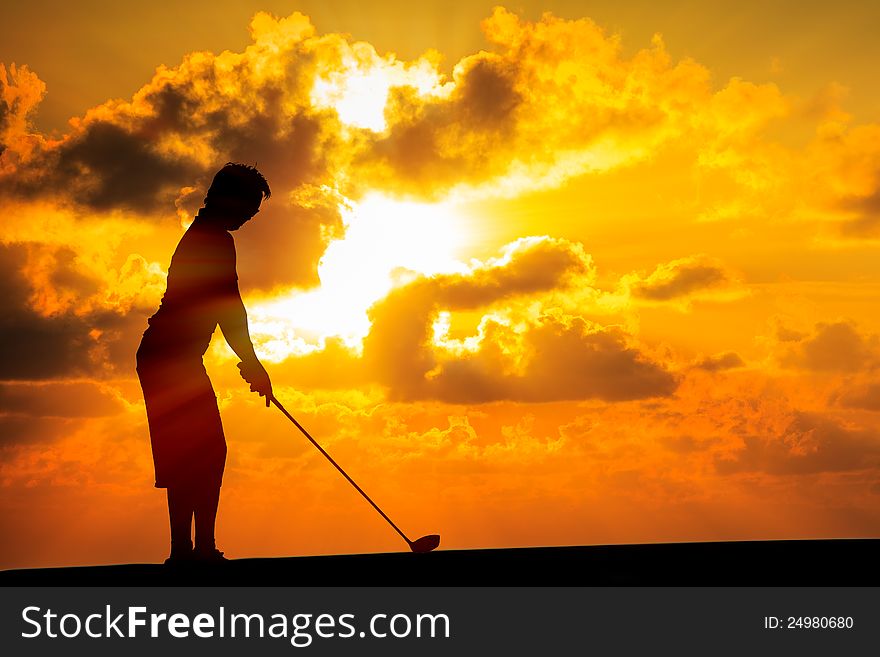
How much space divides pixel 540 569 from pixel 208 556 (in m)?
3.18

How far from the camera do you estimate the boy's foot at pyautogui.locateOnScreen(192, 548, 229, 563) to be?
10336 mm

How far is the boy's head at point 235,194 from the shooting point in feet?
35.2

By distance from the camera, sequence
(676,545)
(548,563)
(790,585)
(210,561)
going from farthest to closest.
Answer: (676,545)
(210,561)
(548,563)
(790,585)

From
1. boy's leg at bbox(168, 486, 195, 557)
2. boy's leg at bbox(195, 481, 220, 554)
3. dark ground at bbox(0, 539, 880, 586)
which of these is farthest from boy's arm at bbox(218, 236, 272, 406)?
dark ground at bbox(0, 539, 880, 586)

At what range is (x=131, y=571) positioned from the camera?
9773 mm

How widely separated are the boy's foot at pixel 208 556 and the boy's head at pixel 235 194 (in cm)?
289

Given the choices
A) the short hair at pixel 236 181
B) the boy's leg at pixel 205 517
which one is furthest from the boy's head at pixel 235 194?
the boy's leg at pixel 205 517

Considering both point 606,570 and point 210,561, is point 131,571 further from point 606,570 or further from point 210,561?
point 606,570

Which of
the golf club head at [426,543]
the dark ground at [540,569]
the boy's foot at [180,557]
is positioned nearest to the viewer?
the dark ground at [540,569]

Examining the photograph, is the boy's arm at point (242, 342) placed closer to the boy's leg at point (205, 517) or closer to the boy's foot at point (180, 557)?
the boy's leg at point (205, 517)

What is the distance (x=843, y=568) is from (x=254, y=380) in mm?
5234

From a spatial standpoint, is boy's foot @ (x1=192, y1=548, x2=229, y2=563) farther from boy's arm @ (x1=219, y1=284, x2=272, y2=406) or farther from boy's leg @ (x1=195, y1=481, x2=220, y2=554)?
boy's arm @ (x1=219, y1=284, x2=272, y2=406)

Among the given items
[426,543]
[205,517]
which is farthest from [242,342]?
[426,543]

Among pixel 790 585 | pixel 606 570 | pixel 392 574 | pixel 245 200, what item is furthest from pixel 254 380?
pixel 790 585
